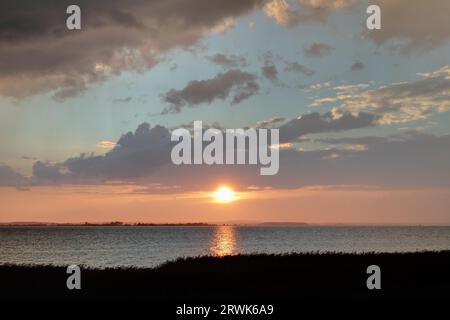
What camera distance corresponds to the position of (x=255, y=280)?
98.4 feet

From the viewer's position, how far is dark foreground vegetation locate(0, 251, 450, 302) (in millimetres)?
24625

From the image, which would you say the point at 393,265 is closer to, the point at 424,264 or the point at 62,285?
the point at 424,264

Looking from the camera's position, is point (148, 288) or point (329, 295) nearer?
point (329, 295)

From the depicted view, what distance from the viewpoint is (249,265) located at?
119 feet

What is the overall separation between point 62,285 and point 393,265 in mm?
21639

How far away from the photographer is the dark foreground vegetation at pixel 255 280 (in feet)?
80.8
